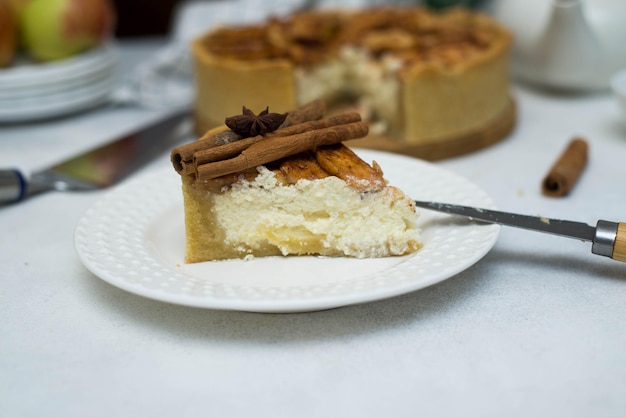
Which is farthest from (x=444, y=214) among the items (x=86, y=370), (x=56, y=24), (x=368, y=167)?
(x=56, y=24)

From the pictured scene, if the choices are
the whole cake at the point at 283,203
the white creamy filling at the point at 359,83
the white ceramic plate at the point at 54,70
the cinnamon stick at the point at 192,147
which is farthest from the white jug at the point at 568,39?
the white ceramic plate at the point at 54,70

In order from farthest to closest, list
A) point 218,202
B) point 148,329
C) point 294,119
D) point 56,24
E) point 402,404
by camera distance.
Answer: point 56,24 → point 294,119 → point 218,202 → point 148,329 → point 402,404

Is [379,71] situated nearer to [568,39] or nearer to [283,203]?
[568,39]

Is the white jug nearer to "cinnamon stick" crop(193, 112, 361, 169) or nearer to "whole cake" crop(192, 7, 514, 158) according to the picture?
"whole cake" crop(192, 7, 514, 158)

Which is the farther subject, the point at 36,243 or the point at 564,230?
the point at 36,243

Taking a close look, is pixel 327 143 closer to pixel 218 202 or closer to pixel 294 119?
pixel 294 119

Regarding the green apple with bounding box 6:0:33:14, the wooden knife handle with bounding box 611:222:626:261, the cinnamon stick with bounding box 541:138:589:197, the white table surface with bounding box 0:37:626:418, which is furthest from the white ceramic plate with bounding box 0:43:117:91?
the wooden knife handle with bounding box 611:222:626:261
